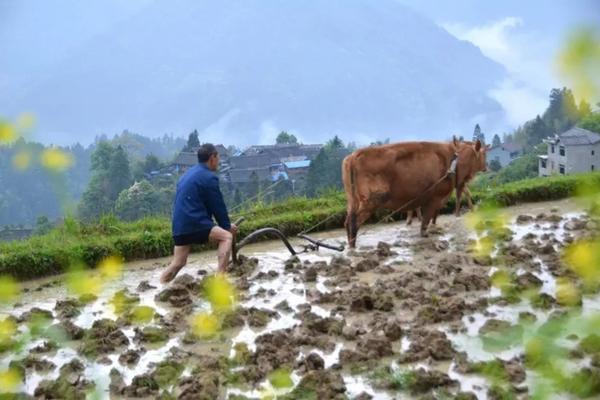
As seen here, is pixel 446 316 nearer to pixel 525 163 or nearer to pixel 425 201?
pixel 425 201

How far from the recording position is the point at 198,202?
7.02 meters

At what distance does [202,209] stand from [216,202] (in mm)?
144

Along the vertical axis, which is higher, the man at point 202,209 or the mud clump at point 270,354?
the man at point 202,209

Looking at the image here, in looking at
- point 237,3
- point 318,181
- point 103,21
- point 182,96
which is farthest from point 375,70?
point 318,181

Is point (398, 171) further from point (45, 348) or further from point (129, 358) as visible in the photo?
point (45, 348)

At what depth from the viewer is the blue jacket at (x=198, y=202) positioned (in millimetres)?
6996

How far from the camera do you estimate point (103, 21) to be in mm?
92625

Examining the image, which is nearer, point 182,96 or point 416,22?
point 182,96

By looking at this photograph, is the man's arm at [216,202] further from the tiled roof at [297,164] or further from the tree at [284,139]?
the tree at [284,139]

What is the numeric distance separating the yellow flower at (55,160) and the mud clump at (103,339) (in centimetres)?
385

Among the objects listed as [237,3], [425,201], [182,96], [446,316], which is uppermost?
[237,3]

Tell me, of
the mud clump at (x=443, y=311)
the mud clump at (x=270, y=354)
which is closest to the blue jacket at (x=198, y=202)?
the mud clump at (x=270, y=354)

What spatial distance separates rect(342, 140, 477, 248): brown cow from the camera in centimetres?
935

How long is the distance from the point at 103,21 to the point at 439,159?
8898cm
